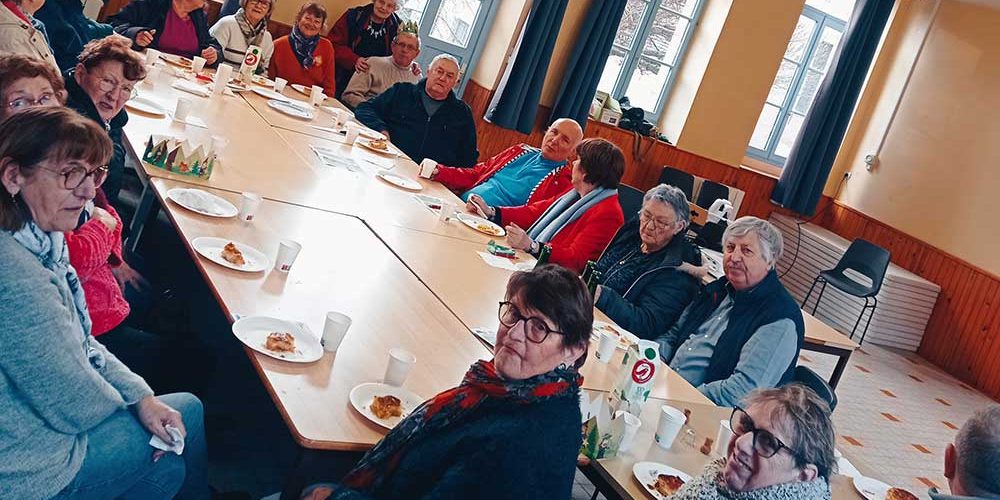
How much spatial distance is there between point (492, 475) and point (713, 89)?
7.33 m

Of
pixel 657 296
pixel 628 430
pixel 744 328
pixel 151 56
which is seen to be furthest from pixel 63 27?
pixel 628 430

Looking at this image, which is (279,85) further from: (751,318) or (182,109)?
(751,318)

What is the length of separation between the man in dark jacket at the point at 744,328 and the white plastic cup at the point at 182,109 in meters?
2.39

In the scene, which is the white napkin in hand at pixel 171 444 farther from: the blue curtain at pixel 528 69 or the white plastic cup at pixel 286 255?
the blue curtain at pixel 528 69

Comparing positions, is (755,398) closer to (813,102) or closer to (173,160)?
(173,160)

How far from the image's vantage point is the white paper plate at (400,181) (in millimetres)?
4477

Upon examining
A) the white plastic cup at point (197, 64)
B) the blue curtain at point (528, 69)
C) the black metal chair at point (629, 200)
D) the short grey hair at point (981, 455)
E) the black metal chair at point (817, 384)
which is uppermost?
the blue curtain at point (528, 69)

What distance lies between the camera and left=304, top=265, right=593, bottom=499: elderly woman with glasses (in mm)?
1783

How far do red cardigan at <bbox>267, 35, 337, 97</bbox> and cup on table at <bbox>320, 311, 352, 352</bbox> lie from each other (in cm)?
450

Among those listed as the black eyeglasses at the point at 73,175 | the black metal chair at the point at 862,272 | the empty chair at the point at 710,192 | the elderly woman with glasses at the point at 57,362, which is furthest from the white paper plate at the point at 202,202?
the empty chair at the point at 710,192

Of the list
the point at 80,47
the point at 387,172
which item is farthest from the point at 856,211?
the point at 80,47

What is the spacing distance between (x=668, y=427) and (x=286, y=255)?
125cm

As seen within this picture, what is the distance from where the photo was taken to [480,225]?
4270 mm

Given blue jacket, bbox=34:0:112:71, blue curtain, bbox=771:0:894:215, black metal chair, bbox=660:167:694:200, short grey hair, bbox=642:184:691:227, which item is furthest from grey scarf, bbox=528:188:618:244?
blue curtain, bbox=771:0:894:215
